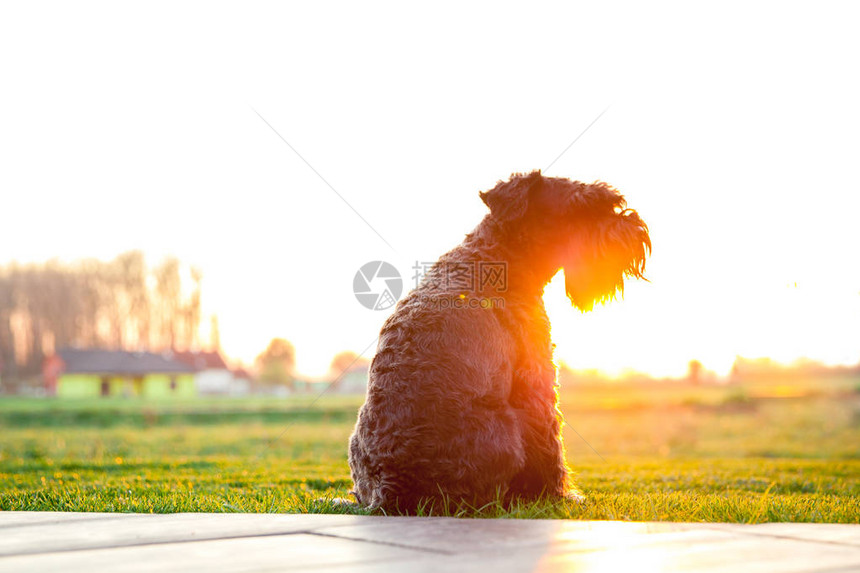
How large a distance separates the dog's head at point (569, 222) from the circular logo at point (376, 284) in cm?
332

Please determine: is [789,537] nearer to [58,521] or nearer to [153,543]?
[153,543]

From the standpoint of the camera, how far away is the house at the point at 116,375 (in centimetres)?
7000

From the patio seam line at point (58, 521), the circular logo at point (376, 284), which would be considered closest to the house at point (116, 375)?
the circular logo at point (376, 284)

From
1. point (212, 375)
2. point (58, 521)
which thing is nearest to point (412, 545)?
point (58, 521)

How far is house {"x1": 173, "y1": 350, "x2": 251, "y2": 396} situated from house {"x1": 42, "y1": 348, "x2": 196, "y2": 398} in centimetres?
162

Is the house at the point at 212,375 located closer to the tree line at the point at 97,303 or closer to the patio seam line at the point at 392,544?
the tree line at the point at 97,303

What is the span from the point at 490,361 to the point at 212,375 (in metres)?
83.5

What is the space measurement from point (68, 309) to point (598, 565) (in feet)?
204

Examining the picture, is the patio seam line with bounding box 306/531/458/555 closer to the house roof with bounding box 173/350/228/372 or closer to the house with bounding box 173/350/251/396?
the house roof with bounding box 173/350/228/372

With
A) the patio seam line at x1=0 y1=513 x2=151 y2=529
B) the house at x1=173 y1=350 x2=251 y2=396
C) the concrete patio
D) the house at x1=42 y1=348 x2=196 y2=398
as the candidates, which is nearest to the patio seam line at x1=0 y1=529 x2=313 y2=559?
the concrete patio

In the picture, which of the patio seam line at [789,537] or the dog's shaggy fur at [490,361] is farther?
the dog's shaggy fur at [490,361]

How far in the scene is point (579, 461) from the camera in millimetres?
12164

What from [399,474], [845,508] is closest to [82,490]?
[399,474]

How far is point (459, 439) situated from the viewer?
4152mm
